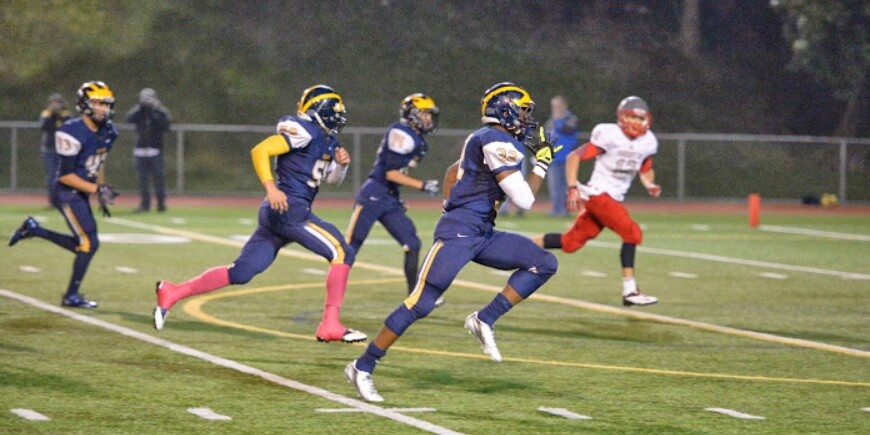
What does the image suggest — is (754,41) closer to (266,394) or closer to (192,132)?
(192,132)

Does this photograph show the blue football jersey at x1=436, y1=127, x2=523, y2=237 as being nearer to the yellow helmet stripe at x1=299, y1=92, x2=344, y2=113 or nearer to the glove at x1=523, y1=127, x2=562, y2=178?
the glove at x1=523, y1=127, x2=562, y2=178

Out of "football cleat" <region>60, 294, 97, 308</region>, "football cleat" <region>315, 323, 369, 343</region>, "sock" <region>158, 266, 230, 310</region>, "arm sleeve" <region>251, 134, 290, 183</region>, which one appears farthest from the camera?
"football cleat" <region>60, 294, 97, 308</region>

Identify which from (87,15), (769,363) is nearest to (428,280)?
(769,363)

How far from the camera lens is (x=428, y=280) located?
31.7ft

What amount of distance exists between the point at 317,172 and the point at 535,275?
2.37 metres

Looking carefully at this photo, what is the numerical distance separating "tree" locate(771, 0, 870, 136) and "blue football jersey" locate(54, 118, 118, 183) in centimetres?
2455

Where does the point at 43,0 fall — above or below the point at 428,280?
above

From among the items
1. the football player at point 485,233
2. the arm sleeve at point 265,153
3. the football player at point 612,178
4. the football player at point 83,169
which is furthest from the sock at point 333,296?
the football player at point 612,178

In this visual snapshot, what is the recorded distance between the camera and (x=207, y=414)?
8945 millimetres

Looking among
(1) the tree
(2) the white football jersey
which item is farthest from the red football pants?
(1) the tree

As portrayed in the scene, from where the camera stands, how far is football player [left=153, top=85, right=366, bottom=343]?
1166 centimetres

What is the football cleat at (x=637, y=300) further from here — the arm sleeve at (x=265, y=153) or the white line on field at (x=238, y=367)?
the white line on field at (x=238, y=367)

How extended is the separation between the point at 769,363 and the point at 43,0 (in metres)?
30.6

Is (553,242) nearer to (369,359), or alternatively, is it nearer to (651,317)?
(651,317)
